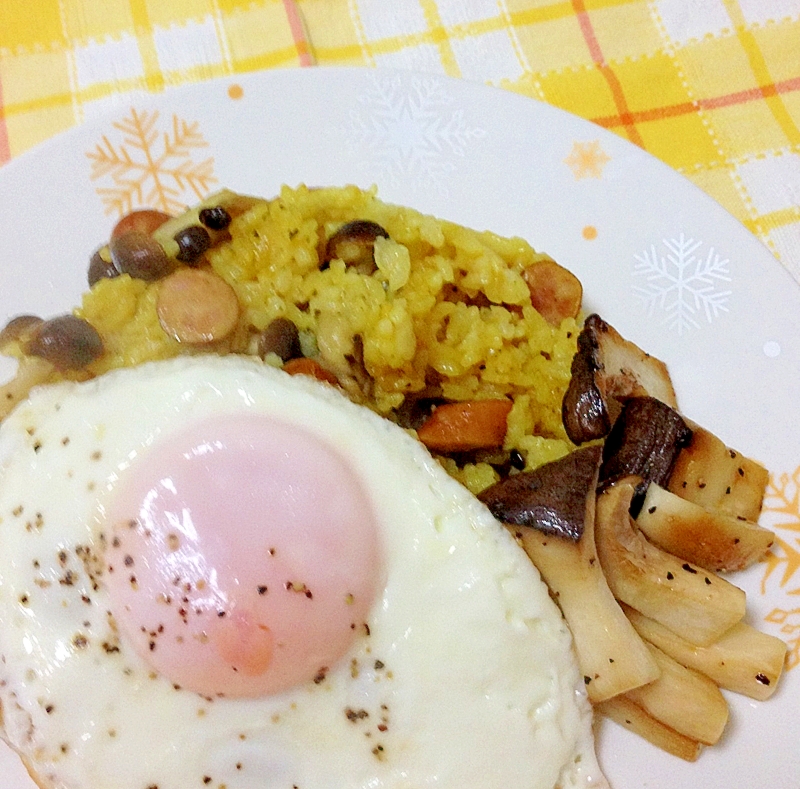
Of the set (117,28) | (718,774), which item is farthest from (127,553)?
(117,28)

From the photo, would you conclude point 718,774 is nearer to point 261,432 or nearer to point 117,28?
point 261,432

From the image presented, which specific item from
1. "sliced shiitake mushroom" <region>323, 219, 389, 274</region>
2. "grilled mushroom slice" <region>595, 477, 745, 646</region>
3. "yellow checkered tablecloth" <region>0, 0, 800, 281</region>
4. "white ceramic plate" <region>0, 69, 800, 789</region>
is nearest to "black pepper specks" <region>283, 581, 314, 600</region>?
"grilled mushroom slice" <region>595, 477, 745, 646</region>

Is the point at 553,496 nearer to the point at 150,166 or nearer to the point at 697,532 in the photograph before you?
the point at 697,532

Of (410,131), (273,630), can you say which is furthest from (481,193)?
(273,630)

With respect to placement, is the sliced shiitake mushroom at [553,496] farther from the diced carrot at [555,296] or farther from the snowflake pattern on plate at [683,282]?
the snowflake pattern on plate at [683,282]

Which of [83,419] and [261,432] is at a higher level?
[83,419]

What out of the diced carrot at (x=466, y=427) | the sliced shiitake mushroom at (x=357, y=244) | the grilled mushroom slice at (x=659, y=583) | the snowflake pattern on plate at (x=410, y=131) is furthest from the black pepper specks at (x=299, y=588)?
the snowflake pattern on plate at (x=410, y=131)
